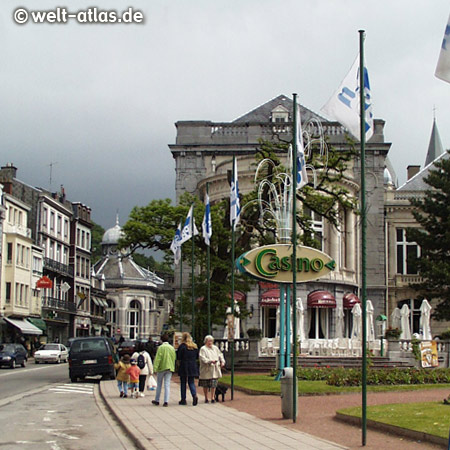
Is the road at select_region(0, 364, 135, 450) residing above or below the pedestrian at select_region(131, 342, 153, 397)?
below

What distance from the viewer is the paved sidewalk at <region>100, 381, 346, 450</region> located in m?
13.1

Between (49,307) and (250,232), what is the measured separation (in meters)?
45.8

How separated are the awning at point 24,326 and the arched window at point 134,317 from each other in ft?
185

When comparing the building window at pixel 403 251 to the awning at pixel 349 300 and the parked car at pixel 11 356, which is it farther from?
the parked car at pixel 11 356

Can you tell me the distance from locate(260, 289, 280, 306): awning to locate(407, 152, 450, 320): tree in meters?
9.68

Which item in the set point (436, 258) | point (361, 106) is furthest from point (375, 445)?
point (436, 258)

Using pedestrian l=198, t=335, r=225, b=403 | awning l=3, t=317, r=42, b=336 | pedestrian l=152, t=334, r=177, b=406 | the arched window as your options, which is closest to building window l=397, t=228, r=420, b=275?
awning l=3, t=317, r=42, b=336

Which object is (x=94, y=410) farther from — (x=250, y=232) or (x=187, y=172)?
(x=187, y=172)

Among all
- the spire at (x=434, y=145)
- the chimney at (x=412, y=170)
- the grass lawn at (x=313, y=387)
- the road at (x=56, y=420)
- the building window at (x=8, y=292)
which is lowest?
the road at (x=56, y=420)

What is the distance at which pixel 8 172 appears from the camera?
261 feet

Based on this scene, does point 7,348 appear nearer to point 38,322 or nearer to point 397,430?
point 38,322

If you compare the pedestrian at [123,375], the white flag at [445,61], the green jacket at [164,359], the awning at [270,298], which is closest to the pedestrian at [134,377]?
the pedestrian at [123,375]

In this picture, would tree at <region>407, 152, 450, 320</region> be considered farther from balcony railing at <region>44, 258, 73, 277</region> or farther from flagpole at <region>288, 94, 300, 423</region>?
balcony railing at <region>44, 258, 73, 277</region>

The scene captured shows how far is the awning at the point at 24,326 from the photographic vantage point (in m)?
67.4
